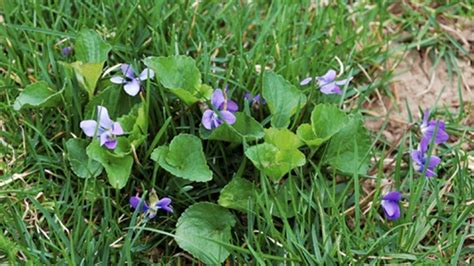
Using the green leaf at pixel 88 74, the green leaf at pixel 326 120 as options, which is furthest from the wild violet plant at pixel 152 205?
the green leaf at pixel 326 120

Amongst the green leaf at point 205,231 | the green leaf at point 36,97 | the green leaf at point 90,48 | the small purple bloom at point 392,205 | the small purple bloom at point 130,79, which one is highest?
the green leaf at point 90,48

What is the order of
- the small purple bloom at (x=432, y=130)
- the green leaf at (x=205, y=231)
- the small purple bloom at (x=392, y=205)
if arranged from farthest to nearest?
the small purple bloom at (x=432, y=130) → the small purple bloom at (x=392, y=205) → the green leaf at (x=205, y=231)

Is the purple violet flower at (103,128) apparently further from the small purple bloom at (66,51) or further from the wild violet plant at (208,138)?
the small purple bloom at (66,51)

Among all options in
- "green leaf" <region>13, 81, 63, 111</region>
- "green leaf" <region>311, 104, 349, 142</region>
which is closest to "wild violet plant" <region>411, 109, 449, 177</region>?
"green leaf" <region>311, 104, 349, 142</region>

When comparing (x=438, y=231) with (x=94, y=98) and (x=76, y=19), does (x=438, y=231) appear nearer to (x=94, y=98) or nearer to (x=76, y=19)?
(x=94, y=98)

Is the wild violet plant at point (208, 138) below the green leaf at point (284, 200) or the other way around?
the other way around

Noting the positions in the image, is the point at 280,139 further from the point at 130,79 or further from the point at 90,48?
the point at 90,48

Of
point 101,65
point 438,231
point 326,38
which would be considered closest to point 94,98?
point 101,65
